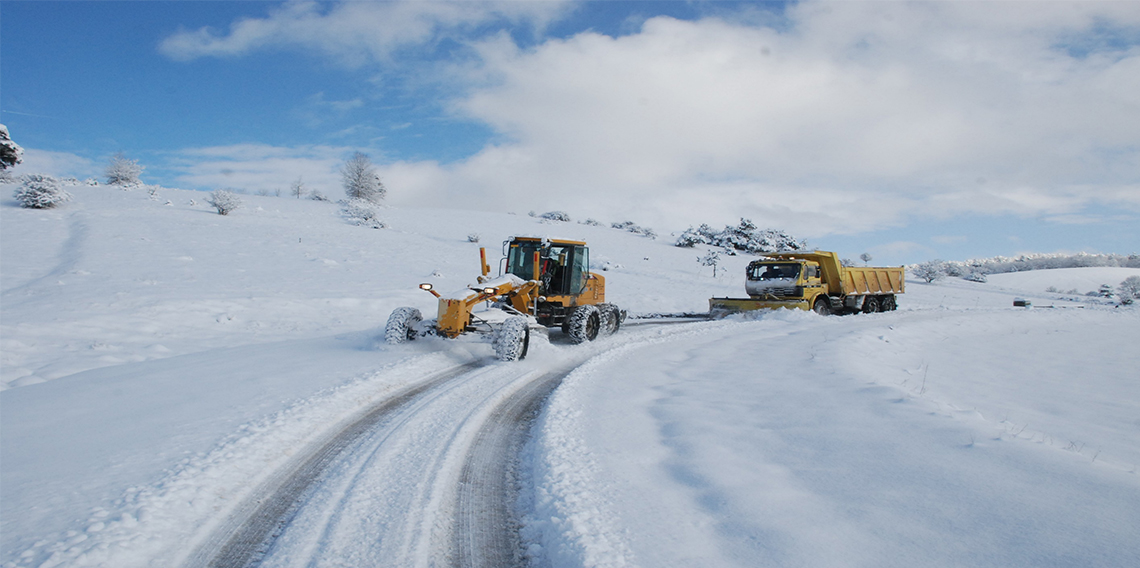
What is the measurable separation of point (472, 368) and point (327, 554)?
5.88 metres

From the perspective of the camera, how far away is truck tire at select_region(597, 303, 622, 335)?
44.7ft

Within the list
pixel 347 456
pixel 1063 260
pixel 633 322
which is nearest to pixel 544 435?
pixel 347 456

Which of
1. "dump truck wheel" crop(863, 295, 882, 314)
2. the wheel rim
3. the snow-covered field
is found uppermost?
"dump truck wheel" crop(863, 295, 882, 314)

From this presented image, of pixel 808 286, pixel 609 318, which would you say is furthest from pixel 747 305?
pixel 609 318

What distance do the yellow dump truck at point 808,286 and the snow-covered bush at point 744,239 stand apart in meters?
30.3

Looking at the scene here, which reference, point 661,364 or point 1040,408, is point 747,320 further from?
point 1040,408

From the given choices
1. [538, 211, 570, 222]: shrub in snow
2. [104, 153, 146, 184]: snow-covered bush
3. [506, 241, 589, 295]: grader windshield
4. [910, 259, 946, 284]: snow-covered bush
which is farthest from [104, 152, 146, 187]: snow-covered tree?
[910, 259, 946, 284]: snow-covered bush

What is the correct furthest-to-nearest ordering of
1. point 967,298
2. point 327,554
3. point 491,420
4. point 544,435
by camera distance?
point 967,298 < point 491,420 < point 544,435 < point 327,554

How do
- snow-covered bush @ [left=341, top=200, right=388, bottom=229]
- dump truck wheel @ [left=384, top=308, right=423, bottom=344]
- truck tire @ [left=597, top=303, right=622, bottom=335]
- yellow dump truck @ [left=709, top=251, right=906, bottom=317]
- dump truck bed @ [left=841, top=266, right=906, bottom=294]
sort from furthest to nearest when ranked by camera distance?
1. snow-covered bush @ [left=341, top=200, right=388, bottom=229]
2. dump truck bed @ [left=841, top=266, right=906, bottom=294]
3. yellow dump truck @ [left=709, top=251, right=906, bottom=317]
4. truck tire @ [left=597, top=303, right=622, bottom=335]
5. dump truck wheel @ [left=384, top=308, right=423, bottom=344]

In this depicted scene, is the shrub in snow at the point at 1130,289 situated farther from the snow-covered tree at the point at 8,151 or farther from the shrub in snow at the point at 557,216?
the snow-covered tree at the point at 8,151

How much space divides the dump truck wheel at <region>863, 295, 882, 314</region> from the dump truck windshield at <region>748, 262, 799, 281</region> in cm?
545

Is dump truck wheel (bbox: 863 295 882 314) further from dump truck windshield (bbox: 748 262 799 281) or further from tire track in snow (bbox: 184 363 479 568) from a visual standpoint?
tire track in snow (bbox: 184 363 479 568)

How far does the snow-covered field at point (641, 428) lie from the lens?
11.0 ft

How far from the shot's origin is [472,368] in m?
9.40
